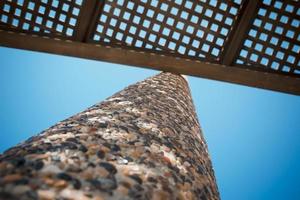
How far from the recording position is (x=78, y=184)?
0.94 meters

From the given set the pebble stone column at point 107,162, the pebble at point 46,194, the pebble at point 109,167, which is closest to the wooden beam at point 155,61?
the pebble stone column at point 107,162

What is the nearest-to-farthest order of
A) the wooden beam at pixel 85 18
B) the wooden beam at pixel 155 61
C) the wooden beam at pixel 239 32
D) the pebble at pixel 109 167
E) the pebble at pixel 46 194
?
the pebble at pixel 46 194 < the pebble at pixel 109 167 < the wooden beam at pixel 239 32 < the wooden beam at pixel 85 18 < the wooden beam at pixel 155 61

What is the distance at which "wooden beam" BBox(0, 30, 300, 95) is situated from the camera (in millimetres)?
4637

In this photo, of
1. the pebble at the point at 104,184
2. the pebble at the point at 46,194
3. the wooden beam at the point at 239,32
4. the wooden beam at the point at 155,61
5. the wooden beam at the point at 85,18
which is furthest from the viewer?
the wooden beam at the point at 155,61

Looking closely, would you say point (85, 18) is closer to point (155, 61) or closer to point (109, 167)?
point (155, 61)

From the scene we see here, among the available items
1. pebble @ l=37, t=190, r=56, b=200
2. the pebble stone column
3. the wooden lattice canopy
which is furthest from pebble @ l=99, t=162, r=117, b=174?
the wooden lattice canopy

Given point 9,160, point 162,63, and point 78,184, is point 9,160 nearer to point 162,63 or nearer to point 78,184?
point 78,184

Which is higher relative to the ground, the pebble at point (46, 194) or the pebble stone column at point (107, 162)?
the pebble stone column at point (107, 162)

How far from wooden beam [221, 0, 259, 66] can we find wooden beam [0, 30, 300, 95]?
188mm

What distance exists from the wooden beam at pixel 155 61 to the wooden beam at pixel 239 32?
0.62 feet

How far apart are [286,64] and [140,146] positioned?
392 centimetres

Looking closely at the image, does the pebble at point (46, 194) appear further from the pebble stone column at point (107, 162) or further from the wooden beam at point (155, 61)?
the wooden beam at point (155, 61)

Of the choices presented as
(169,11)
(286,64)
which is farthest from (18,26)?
(286,64)

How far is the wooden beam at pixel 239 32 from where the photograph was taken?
164 inches
